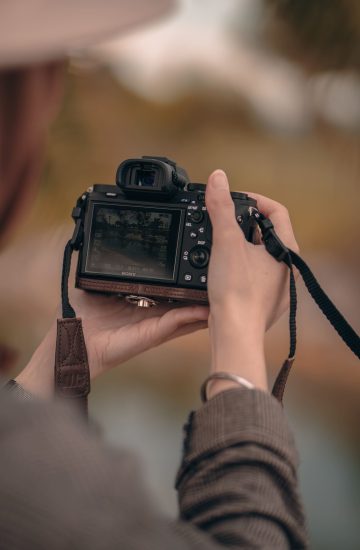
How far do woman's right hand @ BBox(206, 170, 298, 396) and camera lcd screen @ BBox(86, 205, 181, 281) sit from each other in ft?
0.40

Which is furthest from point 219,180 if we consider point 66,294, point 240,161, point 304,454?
point 304,454

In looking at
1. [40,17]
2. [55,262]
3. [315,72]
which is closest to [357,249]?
[315,72]

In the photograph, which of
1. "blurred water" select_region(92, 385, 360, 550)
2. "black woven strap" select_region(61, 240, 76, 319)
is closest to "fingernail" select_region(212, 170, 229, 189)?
"black woven strap" select_region(61, 240, 76, 319)

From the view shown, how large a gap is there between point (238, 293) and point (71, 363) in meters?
0.29

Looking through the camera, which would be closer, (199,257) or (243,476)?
(243,476)

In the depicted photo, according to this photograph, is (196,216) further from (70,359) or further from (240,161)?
(240,161)

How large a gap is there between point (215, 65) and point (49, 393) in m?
0.90

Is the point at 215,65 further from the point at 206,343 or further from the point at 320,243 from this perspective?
the point at 206,343

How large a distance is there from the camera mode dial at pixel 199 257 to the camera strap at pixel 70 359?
6.8 inches

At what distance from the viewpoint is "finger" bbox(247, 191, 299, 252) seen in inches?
30.3

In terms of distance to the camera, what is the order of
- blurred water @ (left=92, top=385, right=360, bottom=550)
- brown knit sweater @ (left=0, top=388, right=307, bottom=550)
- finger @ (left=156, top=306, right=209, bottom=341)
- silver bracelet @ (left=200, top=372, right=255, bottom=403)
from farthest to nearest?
blurred water @ (left=92, top=385, right=360, bottom=550)
finger @ (left=156, top=306, right=209, bottom=341)
silver bracelet @ (left=200, top=372, right=255, bottom=403)
brown knit sweater @ (left=0, top=388, right=307, bottom=550)

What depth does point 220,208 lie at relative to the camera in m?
0.73

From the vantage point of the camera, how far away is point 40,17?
0.61m

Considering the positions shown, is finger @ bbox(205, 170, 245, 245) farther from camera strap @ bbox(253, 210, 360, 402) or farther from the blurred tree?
the blurred tree
